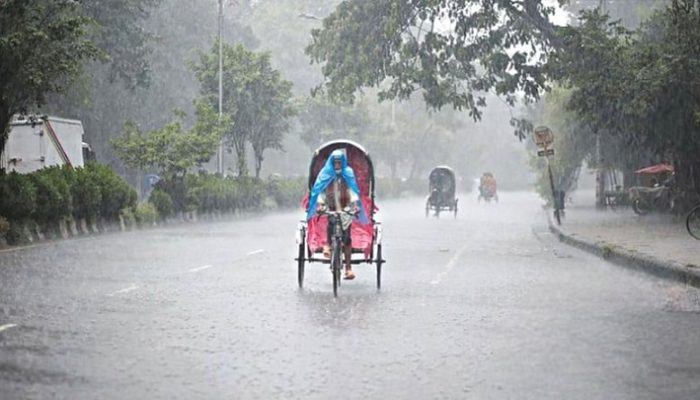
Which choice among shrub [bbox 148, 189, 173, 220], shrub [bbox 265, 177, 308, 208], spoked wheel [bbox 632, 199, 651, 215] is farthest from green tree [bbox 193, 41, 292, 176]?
spoked wheel [bbox 632, 199, 651, 215]

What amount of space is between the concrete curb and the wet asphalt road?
380 mm

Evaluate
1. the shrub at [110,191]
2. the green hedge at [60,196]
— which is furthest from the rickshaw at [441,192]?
the shrub at [110,191]

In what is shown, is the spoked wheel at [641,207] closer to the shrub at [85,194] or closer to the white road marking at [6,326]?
the shrub at [85,194]

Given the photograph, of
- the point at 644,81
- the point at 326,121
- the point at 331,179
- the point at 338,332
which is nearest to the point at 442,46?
the point at 644,81

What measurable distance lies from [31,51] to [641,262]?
14.0 metres

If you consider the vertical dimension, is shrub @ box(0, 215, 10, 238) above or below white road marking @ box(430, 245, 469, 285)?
above

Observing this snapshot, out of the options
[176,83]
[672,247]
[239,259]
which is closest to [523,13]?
[672,247]

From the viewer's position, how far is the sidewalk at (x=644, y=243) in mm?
16952

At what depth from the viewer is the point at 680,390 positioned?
24.0ft

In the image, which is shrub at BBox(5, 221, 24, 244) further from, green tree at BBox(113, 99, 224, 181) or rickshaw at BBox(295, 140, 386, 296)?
green tree at BBox(113, 99, 224, 181)

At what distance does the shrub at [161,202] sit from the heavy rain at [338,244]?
0.08 m

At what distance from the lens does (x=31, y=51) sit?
76.6 ft

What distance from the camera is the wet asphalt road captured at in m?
7.39

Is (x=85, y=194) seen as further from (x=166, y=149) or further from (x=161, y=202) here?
(x=166, y=149)
